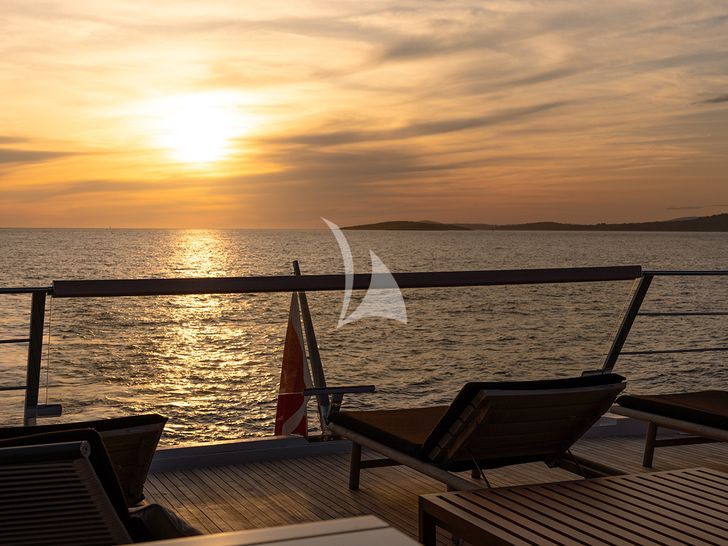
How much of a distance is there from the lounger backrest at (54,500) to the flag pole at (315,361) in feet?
8.45

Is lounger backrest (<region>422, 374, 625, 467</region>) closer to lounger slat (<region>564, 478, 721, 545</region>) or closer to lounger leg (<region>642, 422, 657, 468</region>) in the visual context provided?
lounger slat (<region>564, 478, 721, 545</region>)

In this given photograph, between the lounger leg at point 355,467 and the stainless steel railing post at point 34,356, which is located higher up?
the stainless steel railing post at point 34,356

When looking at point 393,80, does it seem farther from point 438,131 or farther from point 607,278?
point 607,278

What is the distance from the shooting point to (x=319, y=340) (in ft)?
57.0

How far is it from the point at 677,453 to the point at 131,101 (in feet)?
77.9

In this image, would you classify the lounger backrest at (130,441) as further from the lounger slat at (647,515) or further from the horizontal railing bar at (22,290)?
the lounger slat at (647,515)

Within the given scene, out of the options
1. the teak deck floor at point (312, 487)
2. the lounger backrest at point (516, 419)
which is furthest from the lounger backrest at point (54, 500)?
the teak deck floor at point (312, 487)

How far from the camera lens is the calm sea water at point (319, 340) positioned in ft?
41.7

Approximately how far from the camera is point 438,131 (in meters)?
26.5

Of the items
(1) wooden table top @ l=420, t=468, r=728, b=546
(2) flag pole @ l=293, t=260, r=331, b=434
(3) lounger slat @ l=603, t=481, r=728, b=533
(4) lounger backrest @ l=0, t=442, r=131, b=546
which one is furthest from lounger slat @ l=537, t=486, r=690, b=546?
(2) flag pole @ l=293, t=260, r=331, b=434

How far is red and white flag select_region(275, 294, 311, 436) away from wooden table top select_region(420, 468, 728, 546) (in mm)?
2028

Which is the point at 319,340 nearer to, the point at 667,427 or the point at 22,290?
the point at 667,427

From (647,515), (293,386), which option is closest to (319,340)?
(293,386)

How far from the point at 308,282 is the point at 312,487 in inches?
36.1
